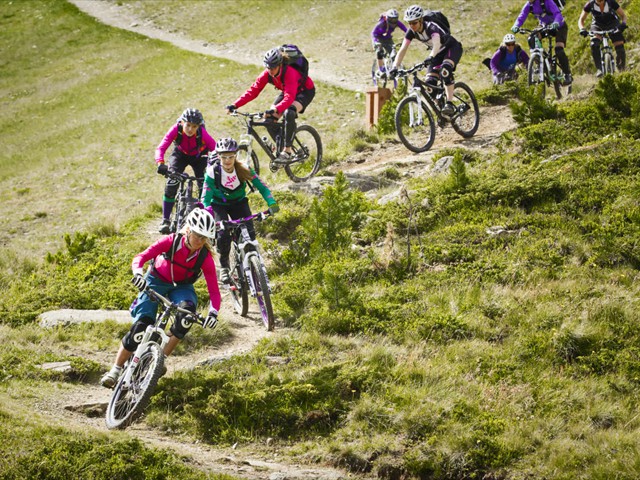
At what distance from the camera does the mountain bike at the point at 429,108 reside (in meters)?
15.7

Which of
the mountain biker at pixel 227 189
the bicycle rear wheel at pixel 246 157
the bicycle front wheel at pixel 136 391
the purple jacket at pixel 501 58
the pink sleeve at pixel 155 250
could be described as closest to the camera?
the bicycle front wheel at pixel 136 391

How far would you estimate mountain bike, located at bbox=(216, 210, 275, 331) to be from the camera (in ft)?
36.7

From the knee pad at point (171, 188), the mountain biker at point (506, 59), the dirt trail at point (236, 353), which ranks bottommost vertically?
the dirt trail at point (236, 353)

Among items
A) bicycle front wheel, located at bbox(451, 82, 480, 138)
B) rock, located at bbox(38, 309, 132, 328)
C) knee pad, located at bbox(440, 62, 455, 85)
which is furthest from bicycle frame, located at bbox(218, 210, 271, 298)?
bicycle front wheel, located at bbox(451, 82, 480, 138)

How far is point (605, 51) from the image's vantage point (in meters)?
18.0

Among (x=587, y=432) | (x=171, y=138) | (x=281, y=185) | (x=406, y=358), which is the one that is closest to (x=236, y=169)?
(x=171, y=138)

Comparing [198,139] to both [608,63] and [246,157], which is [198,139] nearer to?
[246,157]

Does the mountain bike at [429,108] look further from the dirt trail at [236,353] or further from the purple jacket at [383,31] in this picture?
the purple jacket at [383,31]

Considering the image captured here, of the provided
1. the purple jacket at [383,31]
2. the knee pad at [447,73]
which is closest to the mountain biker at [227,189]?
the knee pad at [447,73]

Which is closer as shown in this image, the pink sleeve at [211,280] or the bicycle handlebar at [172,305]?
the bicycle handlebar at [172,305]

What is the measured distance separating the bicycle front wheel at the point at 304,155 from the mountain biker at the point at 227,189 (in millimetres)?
4546

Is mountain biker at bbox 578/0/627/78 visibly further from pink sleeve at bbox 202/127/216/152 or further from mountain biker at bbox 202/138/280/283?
mountain biker at bbox 202/138/280/283

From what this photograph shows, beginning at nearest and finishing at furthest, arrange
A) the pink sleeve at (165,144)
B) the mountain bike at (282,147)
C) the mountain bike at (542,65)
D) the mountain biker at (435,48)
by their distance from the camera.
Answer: the pink sleeve at (165,144), the mountain biker at (435,48), the mountain bike at (282,147), the mountain bike at (542,65)

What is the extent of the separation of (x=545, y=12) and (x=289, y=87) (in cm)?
716
